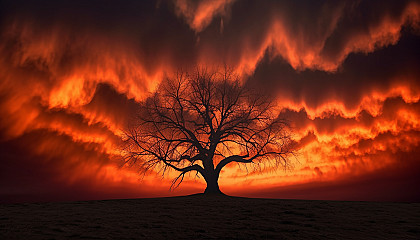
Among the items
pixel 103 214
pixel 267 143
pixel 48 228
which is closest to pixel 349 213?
pixel 267 143

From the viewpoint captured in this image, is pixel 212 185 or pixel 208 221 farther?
pixel 212 185

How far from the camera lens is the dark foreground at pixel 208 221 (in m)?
16.7

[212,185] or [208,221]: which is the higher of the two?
[212,185]

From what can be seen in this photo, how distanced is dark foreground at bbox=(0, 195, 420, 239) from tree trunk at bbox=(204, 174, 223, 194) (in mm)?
6990

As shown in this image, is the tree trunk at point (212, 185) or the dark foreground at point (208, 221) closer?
the dark foreground at point (208, 221)

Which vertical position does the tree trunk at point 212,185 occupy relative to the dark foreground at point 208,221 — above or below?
above

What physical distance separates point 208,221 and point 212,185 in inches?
601

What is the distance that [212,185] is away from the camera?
3512 cm

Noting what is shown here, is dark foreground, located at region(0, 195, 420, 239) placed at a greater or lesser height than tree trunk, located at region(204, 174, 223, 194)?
lesser

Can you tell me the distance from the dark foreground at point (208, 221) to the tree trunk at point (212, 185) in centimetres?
699

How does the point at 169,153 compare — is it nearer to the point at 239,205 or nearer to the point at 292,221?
the point at 239,205

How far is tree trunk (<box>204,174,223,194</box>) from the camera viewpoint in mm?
34938

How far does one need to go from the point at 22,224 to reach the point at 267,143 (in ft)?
73.2

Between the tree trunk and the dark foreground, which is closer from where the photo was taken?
the dark foreground
